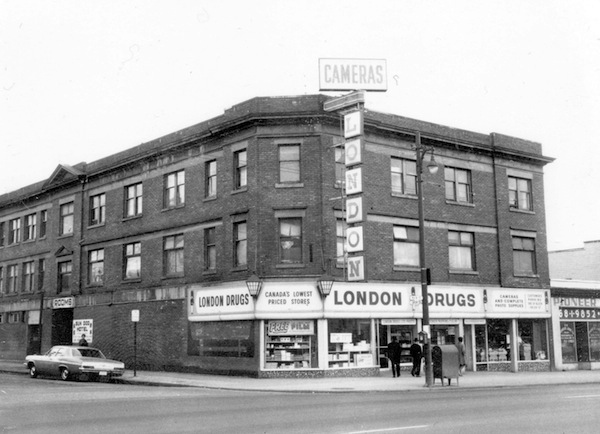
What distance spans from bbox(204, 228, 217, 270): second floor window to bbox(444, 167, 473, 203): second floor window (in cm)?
1068

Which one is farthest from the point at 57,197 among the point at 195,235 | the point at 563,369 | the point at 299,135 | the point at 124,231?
the point at 563,369

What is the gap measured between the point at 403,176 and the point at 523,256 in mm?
8054

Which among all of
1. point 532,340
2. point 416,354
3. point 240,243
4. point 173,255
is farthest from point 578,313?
point 173,255

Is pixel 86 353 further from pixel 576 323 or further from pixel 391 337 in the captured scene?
pixel 576 323

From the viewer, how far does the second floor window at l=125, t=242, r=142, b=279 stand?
115 feet

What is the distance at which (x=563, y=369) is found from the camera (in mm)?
34438

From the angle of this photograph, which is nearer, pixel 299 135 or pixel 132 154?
pixel 299 135

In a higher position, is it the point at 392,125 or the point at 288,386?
the point at 392,125

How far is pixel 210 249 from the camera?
3111 cm

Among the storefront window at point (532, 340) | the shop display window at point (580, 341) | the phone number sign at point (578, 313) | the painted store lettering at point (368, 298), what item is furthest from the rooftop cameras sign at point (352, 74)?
the shop display window at point (580, 341)

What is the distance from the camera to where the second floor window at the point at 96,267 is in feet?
124

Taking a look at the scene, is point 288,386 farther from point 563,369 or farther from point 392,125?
point 563,369

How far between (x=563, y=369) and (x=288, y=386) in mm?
17149

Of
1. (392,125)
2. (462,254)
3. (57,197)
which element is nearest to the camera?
(392,125)
